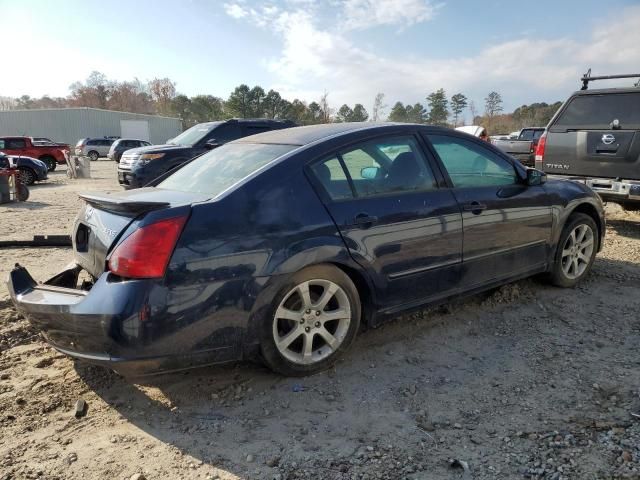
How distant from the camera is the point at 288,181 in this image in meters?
2.85

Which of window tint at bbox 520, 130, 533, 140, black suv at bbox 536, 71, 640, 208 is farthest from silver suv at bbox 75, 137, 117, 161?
black suv at bbox 536, 71, 640, 208

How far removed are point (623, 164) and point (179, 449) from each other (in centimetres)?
659

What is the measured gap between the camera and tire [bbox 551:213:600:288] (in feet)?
14.6

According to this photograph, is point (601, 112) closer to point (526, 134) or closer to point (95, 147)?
point (526, 134)

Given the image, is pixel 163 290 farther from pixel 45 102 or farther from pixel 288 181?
pixel 45 102

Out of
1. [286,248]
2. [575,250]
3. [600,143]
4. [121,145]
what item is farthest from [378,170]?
[121,145]

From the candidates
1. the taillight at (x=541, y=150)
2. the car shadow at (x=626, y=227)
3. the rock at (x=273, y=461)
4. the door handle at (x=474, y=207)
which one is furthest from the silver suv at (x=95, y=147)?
the rock at (x=273, y=461)

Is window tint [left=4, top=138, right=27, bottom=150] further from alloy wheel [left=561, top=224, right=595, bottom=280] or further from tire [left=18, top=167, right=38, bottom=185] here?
alloy wheel [left=561, top=224, right=595, bottom=280]

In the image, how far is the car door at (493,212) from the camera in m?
3.60

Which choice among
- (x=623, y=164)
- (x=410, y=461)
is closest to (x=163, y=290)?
(x=410, y=461)

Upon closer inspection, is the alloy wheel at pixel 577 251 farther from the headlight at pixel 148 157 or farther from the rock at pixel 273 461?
the headlight at pixel 148 157

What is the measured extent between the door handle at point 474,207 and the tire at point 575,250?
122cm

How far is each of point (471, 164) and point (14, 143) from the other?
23162 mm

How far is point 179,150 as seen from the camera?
1018 cm
